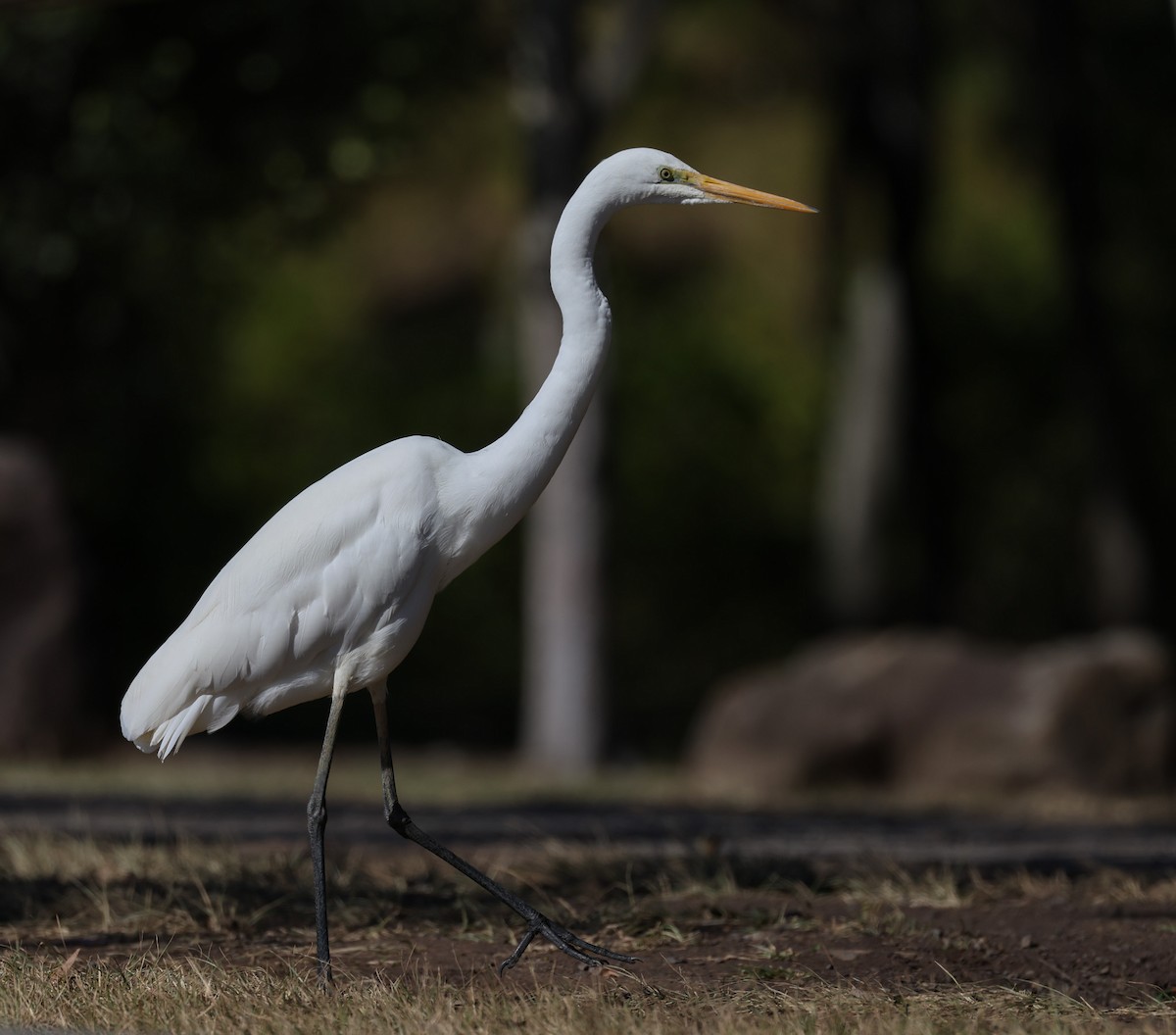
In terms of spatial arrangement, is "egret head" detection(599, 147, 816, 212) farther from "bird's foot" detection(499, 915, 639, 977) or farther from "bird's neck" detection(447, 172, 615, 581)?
"bird's foot" detection(499, 915, 639, 977)

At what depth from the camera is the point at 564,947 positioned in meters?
4.32

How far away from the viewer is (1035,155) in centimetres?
2008

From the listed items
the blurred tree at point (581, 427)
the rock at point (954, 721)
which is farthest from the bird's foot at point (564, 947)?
the blurred tree at point (581, 427)

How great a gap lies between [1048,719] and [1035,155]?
12.2 metres

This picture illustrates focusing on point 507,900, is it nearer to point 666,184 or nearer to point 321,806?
point 321,806

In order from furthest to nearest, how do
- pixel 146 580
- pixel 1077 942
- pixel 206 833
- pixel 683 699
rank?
pixel 683 699 → pixel 146 580 → pixel 206 833 → pixel 1077 942

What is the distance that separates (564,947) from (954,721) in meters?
5.71

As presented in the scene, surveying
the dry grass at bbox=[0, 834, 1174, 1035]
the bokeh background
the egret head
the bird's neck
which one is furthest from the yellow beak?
the bokeh background

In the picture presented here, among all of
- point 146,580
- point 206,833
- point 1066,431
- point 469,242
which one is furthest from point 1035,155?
point 206,833

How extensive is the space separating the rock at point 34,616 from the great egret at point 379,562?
20.8 ft

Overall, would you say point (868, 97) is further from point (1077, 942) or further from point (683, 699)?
point (1077, 942)

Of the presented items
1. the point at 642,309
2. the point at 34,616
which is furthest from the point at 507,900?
the point at 642,309

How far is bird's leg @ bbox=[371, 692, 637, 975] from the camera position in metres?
4.31

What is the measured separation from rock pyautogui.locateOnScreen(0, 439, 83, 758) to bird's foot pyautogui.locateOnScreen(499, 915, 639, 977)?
6999mm
